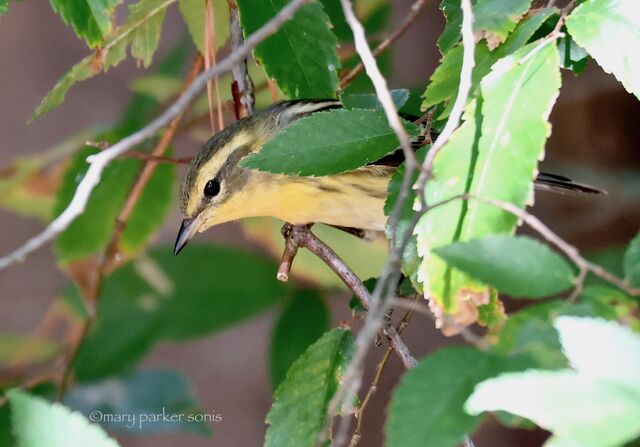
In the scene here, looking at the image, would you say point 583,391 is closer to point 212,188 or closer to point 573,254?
point 573,254

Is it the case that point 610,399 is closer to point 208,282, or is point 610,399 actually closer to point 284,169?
point 284,169

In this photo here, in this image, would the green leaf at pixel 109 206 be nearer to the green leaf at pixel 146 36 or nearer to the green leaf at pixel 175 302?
the green leaf at pixel 175 302

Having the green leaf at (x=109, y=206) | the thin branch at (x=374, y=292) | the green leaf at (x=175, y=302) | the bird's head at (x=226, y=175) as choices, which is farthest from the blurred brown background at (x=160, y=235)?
the thin branch at (x=374, y=292)

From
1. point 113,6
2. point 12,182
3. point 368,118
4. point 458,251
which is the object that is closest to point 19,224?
point 12,182

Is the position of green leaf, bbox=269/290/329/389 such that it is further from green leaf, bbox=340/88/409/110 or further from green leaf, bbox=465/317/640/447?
green leaf, bbox=465/317/640/447

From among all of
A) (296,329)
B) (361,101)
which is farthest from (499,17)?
(296,329)
